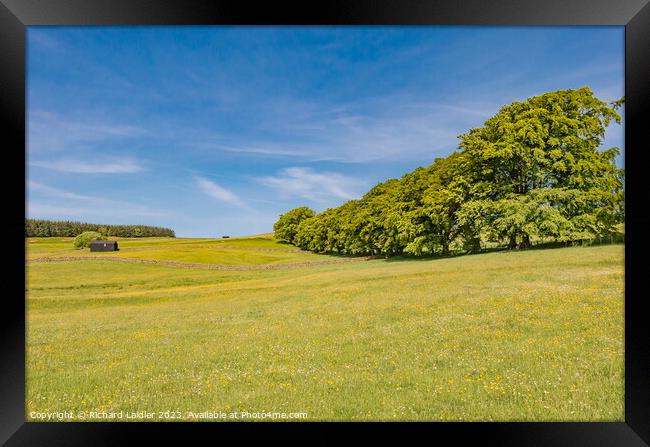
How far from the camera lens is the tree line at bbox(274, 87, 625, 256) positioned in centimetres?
1112

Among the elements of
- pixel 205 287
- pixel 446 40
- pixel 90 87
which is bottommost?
pixel 205 287

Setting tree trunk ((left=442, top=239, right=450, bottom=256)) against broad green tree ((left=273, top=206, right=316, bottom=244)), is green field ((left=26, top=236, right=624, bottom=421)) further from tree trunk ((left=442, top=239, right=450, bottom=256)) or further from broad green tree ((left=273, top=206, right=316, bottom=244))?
tree trunk ((left=442, top=239, right=450, bottom=256))

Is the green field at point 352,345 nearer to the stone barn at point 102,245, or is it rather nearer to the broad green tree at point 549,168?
the stone barn at point 102,245

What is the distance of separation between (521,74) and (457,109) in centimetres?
153

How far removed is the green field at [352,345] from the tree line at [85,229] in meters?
0.31

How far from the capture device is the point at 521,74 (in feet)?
22.3

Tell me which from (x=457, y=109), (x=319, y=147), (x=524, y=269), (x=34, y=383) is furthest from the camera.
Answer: (x=524, y=269)

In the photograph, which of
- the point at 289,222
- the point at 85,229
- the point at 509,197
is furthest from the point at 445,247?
the point at 85,229
